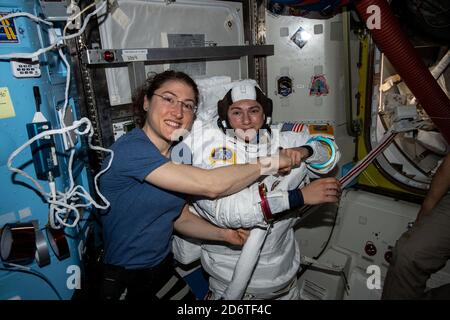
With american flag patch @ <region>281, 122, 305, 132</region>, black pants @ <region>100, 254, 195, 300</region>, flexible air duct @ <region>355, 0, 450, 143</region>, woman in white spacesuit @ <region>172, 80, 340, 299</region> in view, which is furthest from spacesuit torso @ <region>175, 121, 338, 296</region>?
flexible air duct @ <region>355, 0, 450, 143</region>

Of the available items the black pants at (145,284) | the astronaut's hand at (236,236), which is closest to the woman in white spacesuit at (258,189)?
the astronaut's hand at (236,236)

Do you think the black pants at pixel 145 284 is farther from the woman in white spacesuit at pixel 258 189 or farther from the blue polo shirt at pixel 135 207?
the woman in white spacesuit at pixel 258 189

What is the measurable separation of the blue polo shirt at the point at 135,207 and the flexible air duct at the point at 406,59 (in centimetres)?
194

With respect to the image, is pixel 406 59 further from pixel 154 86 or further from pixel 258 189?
pixel 154 86

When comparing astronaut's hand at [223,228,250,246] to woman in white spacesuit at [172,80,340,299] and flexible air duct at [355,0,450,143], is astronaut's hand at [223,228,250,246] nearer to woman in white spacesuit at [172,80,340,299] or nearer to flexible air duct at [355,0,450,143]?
woman in white spacesuit at [172,80,340,299]

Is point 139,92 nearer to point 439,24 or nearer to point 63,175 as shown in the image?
point 63,175

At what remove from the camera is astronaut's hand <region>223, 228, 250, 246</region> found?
1820mm

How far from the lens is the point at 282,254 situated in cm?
196

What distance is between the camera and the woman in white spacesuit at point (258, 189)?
63.8 inches

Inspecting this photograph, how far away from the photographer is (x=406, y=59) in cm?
220

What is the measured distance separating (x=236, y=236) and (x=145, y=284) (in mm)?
648

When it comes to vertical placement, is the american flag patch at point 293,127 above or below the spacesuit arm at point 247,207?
above

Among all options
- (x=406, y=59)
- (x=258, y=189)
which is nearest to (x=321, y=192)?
(x=258, y=189)

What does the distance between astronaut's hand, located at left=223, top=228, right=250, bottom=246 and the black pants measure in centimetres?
45
